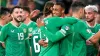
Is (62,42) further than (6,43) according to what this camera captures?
No

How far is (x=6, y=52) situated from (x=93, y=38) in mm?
2468

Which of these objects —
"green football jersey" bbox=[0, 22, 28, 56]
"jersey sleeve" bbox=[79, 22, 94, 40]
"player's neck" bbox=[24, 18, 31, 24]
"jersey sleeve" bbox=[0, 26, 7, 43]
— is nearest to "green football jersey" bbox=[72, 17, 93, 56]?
"jersey sleeve" bbox=[79, 22, 94, 40]

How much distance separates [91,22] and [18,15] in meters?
1.59

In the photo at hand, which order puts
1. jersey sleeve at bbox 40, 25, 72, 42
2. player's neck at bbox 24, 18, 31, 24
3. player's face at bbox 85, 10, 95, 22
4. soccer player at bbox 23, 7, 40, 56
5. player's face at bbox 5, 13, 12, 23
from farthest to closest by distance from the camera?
player's face at bbox 5, 13, 12, 23 < player's neck at bbox 24, 18, 31, 24 < soccer player at bbox 23, 7, 40, 56 < player's face at bbox 85, 10, 95, 22 < jersey sleeve at bbox 40, 25, 72, 42

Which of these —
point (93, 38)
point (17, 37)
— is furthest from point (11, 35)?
point (93, 38)

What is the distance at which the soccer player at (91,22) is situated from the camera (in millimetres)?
14195

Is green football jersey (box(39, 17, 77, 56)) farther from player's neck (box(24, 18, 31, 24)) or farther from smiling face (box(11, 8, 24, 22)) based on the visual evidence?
player's neck (box(24, 18, 31, 24))

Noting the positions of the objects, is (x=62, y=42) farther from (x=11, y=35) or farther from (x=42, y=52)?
(x=11, y=35)

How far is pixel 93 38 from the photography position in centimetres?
1310

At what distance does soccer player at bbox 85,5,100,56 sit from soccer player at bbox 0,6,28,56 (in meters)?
1.43

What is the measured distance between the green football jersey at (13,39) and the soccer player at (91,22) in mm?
1459

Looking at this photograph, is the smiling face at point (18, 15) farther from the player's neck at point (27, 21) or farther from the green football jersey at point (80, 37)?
the green football jersey at point (80, 37)

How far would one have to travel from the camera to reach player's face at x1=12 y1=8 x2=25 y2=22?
14.6 m

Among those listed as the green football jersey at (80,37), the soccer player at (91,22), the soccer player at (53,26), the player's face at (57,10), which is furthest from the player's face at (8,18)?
the green football jersey at (80,37)
